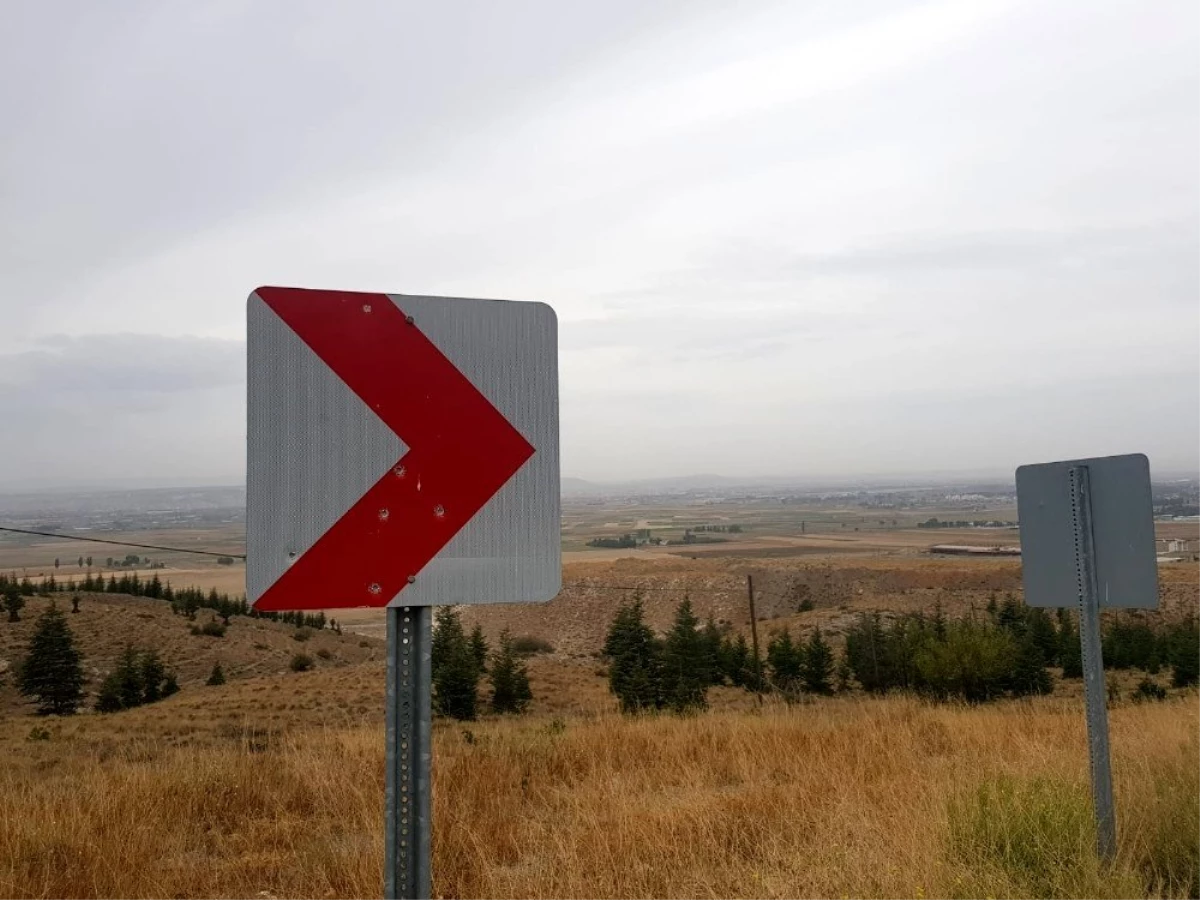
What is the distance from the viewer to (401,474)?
70.2 inches

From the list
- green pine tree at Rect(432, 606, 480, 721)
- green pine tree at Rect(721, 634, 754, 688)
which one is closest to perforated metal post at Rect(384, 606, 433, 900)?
green pine tree at Rect(432, 606, 480, 721)

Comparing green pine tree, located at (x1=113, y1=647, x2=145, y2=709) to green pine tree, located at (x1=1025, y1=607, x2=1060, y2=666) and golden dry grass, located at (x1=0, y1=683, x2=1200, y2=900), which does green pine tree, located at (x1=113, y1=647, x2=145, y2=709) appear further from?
green pine tree, located at (x1=1025, y1=607, x2=1060, y2=666)

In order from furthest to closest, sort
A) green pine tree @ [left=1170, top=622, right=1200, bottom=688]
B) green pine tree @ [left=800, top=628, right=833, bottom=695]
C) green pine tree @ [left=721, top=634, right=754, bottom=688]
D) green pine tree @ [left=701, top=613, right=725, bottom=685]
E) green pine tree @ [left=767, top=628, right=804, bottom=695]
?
green pine tree @ [left=721, top=634, right=754, bottom=688], green pine tree @ [left=701, top=613, right=725, bottom=685], green pine tree @ [left=767, top=628, right=804, bottom=695], green pine tree @ [left=800, top=628, right=833, bottom=695], green pine tree @ [left=1170, top=622, right=1200, bottom=688]

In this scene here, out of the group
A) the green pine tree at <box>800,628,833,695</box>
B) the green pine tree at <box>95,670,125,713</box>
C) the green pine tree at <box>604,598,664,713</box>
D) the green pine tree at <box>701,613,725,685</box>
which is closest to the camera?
the green pine tree at <box>604,598,664,713</box>

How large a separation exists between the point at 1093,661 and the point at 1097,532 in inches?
23.2

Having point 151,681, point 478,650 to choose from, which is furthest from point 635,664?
point 151,681

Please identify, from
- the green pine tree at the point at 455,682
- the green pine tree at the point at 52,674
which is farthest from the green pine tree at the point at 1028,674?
the green pine tree at the point at 52,674

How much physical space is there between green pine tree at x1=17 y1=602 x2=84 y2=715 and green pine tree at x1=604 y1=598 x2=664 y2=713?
22.1 m

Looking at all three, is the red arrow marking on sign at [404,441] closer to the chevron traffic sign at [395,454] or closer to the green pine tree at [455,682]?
the chevron traffic sign at [395,454]

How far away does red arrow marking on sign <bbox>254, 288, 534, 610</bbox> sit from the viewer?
1.71m

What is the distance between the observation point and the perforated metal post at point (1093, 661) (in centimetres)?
360

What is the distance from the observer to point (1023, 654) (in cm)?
2652

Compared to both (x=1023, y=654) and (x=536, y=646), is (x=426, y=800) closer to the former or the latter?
(x=1023, y=654)

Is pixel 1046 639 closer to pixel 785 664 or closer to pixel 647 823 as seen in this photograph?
pixel 785 664
